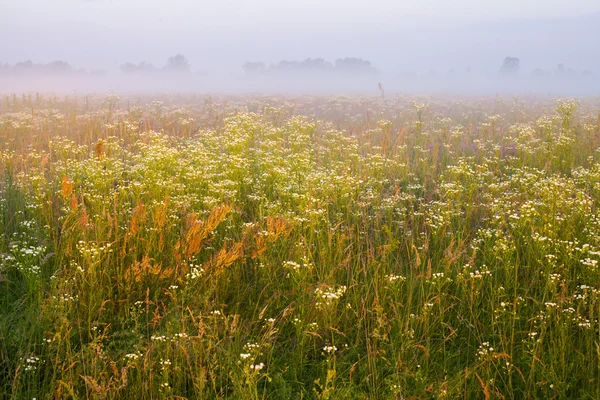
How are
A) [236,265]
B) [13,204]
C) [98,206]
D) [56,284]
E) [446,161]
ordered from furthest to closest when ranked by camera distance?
[446,161], [13,204], [98,206], [236,265], [56,284]

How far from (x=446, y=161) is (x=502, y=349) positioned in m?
6.33

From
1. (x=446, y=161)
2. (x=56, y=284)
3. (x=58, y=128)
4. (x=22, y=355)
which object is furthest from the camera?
(x=58, y=128)

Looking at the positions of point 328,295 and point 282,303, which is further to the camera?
point 282,303

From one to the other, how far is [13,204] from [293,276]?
435 cm

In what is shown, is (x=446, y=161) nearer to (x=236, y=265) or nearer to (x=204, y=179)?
(x=204, y=179)

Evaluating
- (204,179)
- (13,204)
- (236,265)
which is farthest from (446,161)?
(13,204)

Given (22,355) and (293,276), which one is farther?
(293,276)

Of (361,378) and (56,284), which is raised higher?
(56,284)

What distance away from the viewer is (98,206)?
17.1 feet

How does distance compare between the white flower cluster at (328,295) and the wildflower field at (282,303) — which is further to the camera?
the white flower cluster at (328,295)

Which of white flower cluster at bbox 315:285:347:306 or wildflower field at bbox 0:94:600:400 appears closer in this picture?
wildflower field at bbox 0:94:600:400

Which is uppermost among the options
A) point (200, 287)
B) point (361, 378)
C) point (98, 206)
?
point (98, 206)

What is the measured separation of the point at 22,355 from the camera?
3324mm

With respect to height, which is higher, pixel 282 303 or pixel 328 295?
Answer: pixel 328 295
